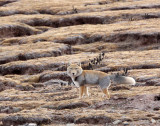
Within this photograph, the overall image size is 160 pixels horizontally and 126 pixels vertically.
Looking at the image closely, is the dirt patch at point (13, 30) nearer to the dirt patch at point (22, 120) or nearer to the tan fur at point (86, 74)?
the tan fur at point (86, 74)

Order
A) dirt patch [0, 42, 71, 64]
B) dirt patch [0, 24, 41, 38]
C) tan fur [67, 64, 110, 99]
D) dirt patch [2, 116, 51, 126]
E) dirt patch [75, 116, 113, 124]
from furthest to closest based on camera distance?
dirt patch [0, 24, 41, 38], dirt patch [0, 42, 71, 64], tan fur [67, 64, 110, 99], dirt patch [2, 116, 51, 126], dirt patch [75, 116, 113, 124]

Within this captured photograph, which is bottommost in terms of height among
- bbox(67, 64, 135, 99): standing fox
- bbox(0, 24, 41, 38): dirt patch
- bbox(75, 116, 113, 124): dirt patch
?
bbox(0, 24, 41, 38): dirt patch

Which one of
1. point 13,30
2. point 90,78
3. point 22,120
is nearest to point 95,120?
point 22,120

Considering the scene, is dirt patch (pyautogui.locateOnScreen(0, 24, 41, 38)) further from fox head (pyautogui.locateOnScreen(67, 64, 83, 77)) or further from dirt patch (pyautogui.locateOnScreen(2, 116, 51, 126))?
dirt patch (pyautogui.locateOnScreen(2, 116, 51, 126))

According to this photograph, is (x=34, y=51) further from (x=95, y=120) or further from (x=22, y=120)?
(x=95, y=120)

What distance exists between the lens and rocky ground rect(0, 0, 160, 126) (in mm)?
21609

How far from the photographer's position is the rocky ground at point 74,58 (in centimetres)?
2161

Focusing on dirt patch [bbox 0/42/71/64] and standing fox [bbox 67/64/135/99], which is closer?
standing fox [bbox 67/64/135/99]

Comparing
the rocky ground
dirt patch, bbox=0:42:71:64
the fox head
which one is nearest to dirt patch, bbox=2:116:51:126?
the rocky ground

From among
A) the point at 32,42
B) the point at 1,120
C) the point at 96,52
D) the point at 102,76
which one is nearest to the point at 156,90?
the point at 102,76

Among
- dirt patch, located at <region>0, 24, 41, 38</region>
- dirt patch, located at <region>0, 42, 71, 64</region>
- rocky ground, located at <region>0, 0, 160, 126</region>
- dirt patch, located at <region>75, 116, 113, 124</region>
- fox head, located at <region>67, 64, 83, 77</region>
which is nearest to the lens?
dirt patch, located at <region>75, 116, 113, 124</region>

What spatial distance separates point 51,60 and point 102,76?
2161 cm

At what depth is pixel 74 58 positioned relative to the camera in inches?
1794

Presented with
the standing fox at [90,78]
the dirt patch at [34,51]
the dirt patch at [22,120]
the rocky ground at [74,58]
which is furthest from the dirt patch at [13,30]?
the dirt patch at [22,120]
